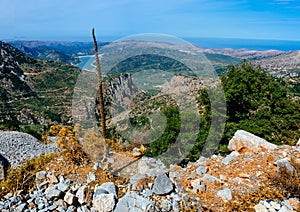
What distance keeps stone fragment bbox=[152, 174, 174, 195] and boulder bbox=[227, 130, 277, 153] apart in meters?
3.60

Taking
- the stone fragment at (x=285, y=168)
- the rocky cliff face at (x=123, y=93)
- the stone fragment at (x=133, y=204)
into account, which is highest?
the stone fragment at (x=285, y=168)

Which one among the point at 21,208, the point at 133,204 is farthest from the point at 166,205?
the point at 21,208

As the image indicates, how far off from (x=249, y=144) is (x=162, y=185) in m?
4.09

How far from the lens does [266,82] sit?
1526 cm

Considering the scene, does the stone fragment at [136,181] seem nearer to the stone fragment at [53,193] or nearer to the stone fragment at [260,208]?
the stone fragment at [53,193]

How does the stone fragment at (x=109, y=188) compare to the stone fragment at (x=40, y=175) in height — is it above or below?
above

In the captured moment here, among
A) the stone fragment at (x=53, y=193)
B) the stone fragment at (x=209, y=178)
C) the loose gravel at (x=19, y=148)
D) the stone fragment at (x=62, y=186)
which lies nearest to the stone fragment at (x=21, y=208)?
the stone fragment at (x=53, y=193)

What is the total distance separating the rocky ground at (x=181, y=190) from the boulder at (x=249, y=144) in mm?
625

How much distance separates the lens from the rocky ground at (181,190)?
5.43m

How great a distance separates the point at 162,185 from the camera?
583 cm

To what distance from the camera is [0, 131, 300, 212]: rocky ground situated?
5.43m

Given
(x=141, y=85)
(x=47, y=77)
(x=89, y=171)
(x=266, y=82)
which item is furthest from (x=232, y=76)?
(x=47, y=77)

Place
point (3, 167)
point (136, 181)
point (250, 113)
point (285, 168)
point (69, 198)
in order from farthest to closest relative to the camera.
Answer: point (250, 113) < point (3, 167) < point (136, 181) < point (69, 198) < point (285, 168)

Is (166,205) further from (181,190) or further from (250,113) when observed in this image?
(250,113)
